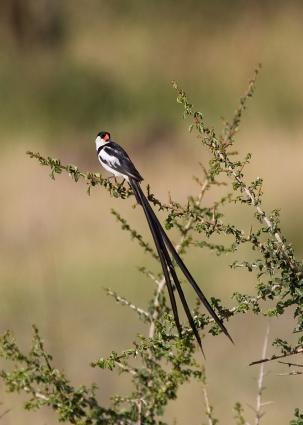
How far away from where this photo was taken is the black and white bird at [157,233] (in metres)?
1.76

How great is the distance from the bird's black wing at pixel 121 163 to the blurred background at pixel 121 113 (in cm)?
509

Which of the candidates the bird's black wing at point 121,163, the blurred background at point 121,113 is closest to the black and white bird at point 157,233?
the bird's black wing at point 121,163

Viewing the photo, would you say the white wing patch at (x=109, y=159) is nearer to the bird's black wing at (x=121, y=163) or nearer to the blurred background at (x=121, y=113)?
the bird's black wing at (x=121, y=163)

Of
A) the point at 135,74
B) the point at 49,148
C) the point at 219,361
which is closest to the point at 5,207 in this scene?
the point at 49,148

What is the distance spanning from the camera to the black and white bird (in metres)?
1.76

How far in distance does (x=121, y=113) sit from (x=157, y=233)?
7.80m

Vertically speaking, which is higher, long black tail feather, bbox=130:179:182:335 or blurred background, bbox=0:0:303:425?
blurred background, bbox=0:0:303:425

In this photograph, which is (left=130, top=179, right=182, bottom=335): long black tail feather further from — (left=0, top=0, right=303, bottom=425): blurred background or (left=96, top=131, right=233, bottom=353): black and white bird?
(left=0, top=0, right=303, bottom=425): blurred background

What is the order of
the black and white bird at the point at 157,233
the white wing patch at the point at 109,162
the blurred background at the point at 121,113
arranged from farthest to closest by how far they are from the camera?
the blurred background at the point at 121,113
the white wing patch at the point at 109,162
the black and white bird at the point at 157,233

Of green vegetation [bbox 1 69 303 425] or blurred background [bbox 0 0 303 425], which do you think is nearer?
green vegetation [bbox 1 69 303 425]

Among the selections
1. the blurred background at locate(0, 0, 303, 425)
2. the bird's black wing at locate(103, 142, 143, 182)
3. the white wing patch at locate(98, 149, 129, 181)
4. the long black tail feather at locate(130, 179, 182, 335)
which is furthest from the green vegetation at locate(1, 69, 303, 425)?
the blurred background at locate(0, 0, 303, 425)

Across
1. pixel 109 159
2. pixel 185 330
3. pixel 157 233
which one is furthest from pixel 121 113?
pixel 185 330

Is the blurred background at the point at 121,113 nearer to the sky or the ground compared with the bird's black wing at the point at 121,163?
nearer to the sky

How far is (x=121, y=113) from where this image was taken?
32.0ft
